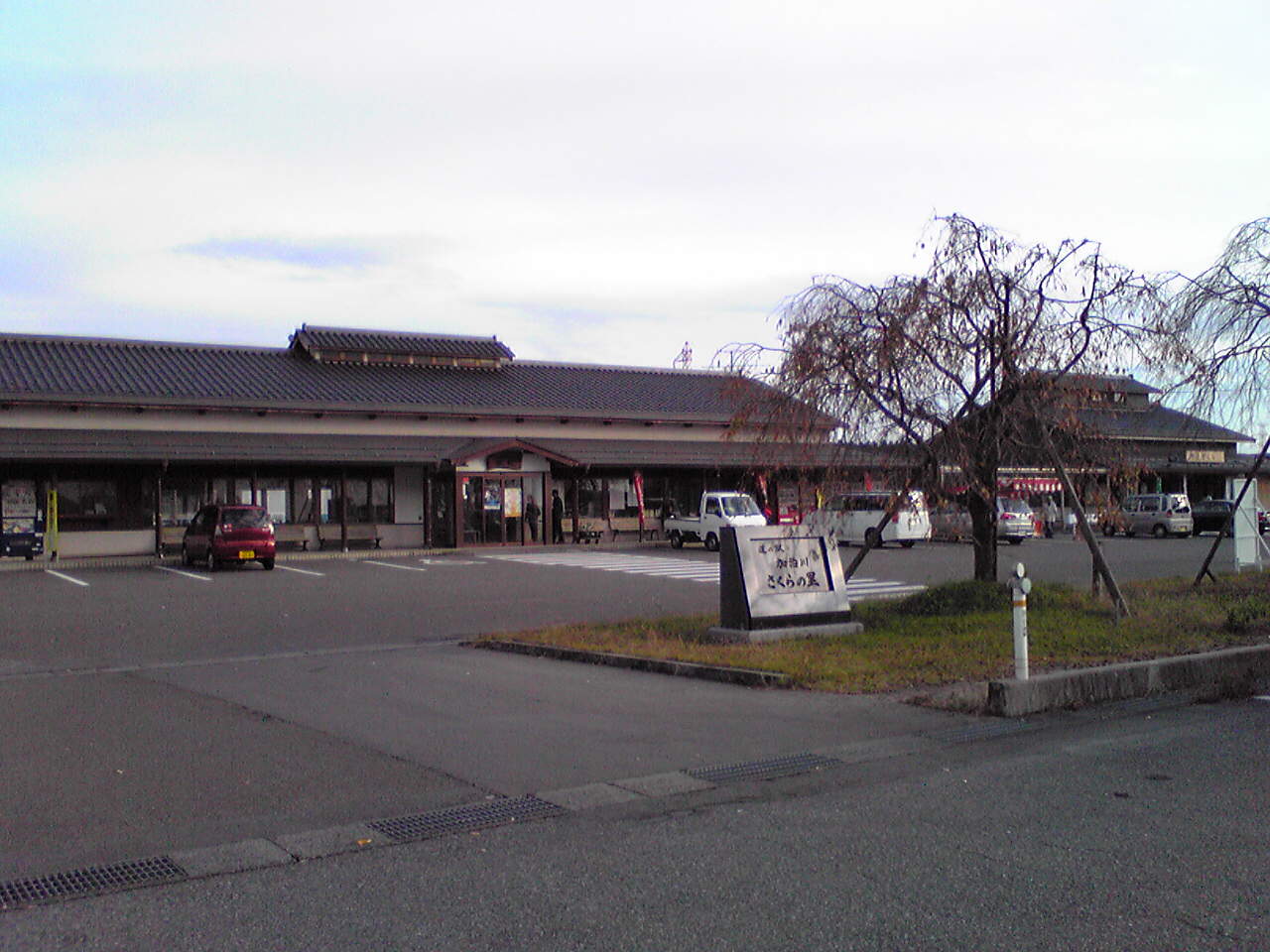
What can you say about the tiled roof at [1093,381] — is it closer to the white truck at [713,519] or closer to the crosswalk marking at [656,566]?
the crosswalk marking at [656,566]

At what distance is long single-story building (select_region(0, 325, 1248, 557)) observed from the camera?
3325 centimetres

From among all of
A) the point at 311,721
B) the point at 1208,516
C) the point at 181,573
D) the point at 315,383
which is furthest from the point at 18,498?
the point at 1208,516

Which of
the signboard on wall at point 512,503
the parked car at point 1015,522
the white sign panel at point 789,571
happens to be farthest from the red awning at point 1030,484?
the signboard on wall at point 512,503

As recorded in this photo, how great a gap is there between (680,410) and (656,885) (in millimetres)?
38203

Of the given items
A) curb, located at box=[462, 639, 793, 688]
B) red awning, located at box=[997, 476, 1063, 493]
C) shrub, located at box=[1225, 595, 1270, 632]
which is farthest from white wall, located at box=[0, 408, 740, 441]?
shrub, located at box=[1225, 595, 1270, 632]

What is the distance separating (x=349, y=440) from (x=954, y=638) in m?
26.8

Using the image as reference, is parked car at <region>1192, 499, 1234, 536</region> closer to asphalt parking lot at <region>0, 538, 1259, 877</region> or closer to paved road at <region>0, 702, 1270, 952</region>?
asphalt parking lot at <region>0, 538, 1259, 877</region>

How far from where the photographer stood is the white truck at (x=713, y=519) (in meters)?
36.0

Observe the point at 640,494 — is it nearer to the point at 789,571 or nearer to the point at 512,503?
the point at 512,503

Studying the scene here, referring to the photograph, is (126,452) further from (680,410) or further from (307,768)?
(307,768)

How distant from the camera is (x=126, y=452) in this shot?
32.3 m

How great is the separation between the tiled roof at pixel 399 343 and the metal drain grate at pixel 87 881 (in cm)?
3604

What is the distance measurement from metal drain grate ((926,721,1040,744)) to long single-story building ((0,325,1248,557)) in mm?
18521

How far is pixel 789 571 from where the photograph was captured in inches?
546
